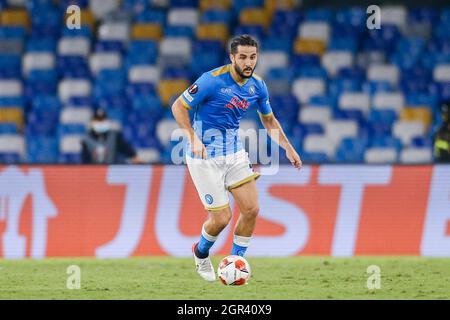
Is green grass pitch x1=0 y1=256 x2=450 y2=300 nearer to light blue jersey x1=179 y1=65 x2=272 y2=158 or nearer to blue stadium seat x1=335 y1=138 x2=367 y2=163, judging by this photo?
light blue jersey x1=179 y1=65 x2=272 y2=158

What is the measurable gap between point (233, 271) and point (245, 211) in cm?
50

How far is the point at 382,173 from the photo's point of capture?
41.1 feet

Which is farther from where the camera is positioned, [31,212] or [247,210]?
[31,212]

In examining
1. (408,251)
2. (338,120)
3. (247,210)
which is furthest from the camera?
(338,120)

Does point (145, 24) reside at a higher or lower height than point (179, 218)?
higher

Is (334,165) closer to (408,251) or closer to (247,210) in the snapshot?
(408,251)

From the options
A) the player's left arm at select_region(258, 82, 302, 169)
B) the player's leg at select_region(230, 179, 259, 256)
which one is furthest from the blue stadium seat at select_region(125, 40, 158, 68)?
the player's leg at select_region(230, 179, 259, 256)

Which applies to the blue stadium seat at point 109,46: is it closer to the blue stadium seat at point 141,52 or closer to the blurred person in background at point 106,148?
the blue stadium seat at point 141,52

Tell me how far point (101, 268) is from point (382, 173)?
11.1ft

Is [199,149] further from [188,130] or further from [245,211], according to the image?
[245,211]

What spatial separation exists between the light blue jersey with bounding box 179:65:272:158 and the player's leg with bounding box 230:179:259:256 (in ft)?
1.10

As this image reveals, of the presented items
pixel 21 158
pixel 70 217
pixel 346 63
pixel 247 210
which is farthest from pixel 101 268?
pixel 346 63

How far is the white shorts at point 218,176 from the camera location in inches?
367

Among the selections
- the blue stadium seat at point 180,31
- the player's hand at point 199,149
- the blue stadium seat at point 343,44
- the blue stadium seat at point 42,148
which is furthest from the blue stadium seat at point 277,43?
the player's hand at point 199,149
